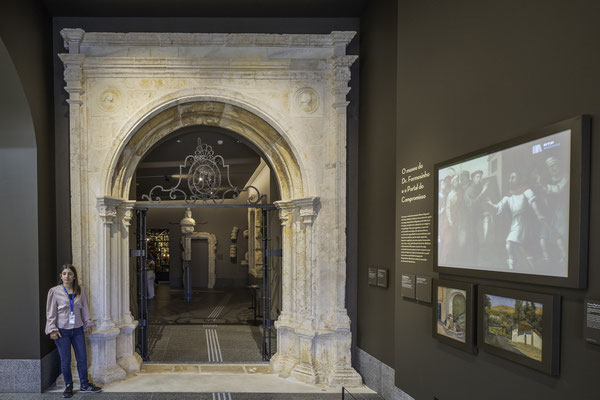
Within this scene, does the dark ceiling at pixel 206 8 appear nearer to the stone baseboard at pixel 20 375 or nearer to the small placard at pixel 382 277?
the small placard at pixel 382 277

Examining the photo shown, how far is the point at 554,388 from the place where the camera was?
1.93m

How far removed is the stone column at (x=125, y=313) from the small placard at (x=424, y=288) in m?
3.31

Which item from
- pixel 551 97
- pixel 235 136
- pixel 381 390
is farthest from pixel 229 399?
pixel 551 97

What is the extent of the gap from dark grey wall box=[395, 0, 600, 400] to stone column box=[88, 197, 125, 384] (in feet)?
9.93

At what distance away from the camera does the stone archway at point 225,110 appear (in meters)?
4.55

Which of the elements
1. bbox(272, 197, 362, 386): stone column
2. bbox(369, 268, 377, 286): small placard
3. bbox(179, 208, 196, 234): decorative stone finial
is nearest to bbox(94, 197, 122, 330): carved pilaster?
bbox(272, 197, 362, 386): stone column

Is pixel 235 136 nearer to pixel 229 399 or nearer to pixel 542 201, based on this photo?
pixel 229 399

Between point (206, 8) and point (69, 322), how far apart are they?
353 centimetres

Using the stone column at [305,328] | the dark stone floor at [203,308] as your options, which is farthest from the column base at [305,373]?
the dark stone floor at [203,308]

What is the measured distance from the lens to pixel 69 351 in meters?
4.18

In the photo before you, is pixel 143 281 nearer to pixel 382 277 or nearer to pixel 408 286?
pixel 382 277

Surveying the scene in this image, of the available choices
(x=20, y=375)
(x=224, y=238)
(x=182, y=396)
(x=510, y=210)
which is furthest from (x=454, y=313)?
(x=224, y=238)

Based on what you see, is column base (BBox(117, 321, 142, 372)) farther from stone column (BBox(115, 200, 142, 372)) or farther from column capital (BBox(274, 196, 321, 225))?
column capital (BBox(274, 196, 321, 225))

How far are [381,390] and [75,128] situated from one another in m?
4.17
